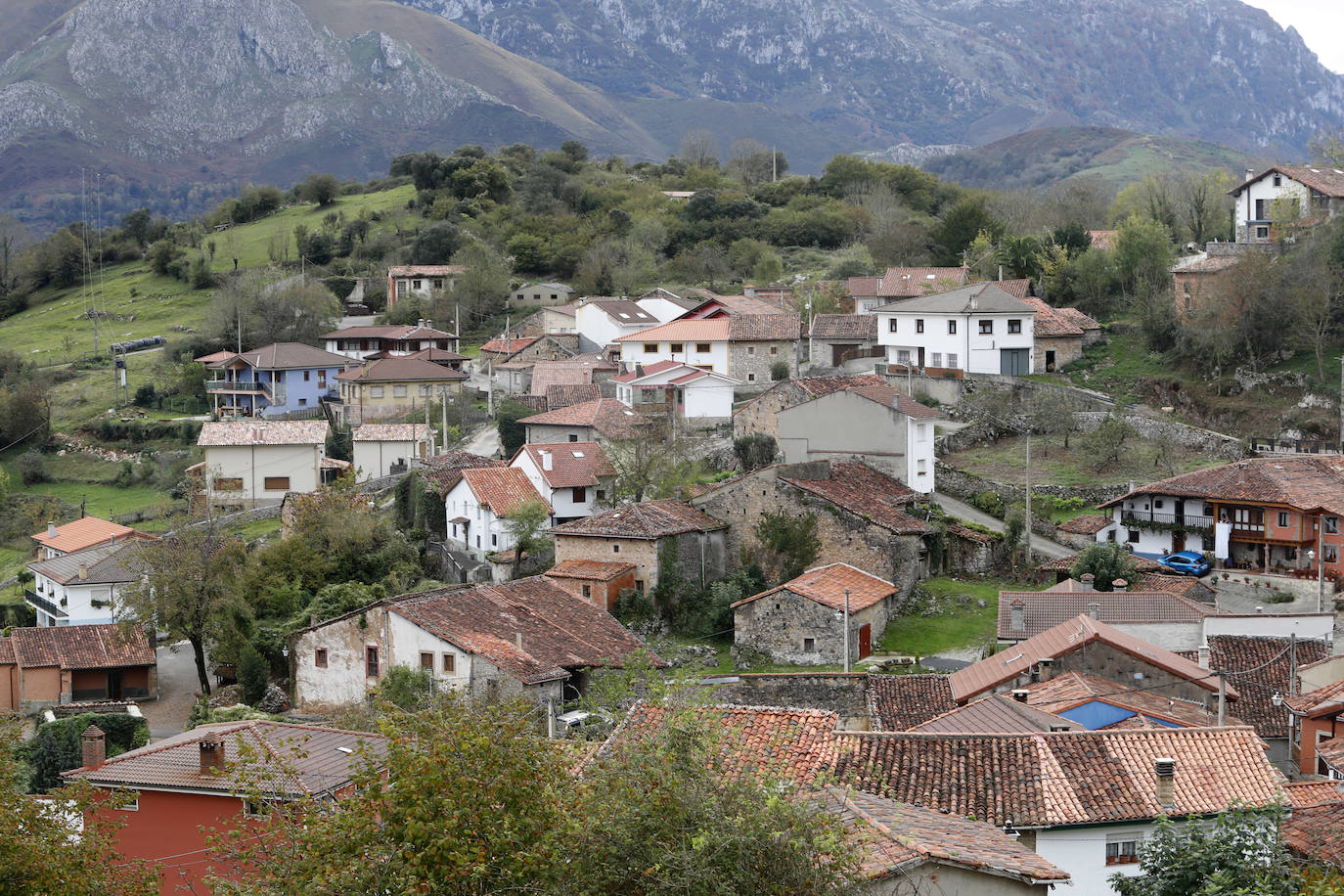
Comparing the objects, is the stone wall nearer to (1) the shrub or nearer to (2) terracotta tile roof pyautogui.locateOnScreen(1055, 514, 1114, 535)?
(1) the shrub

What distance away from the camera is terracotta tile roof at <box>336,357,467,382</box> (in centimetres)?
6469

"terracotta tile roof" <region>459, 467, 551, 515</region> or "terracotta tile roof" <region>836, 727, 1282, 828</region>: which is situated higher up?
"terracotta tile roof" <region>836, 727, 1282, 828</region>

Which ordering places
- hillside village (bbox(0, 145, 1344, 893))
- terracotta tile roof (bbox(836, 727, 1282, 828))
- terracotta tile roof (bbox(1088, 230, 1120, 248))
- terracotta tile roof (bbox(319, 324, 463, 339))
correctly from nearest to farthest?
hillside village (bbox(0, 145, 1344, 893)) → terracotta tile roof (bbox(836, 727, 1282, 828)) → terracotta tile roof (bbox(1088, 230, 1120, 248)) → terracotta tile roof (bbox(319, 324, 463, 339))

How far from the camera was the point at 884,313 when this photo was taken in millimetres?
56812

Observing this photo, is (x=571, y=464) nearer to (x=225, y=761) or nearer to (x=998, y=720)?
(x=225, y=761)

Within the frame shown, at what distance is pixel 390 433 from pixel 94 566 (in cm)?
1510

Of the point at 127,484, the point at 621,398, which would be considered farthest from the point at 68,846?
the point at 127,484

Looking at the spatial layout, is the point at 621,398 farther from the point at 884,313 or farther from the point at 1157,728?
the point at 1157,728

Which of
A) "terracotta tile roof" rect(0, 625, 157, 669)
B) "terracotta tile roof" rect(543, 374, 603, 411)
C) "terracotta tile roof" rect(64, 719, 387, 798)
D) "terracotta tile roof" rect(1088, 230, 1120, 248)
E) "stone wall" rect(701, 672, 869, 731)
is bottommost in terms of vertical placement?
"terracotta tile roof" rect(0, 625, 157, 669)

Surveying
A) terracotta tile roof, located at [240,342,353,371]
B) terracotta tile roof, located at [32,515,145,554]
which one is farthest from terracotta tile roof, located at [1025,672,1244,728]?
terracotta tile roof, located at [240,342,353,371]

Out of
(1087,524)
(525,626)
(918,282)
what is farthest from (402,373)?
(525,626)

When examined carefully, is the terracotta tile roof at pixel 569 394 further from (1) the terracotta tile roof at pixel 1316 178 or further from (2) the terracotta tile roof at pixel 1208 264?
(1) the terracotta tile roof at pixel 1316 178

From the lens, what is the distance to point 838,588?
3312 centimetres

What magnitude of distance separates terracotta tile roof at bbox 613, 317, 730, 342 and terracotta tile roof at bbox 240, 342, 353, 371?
54.7ft
